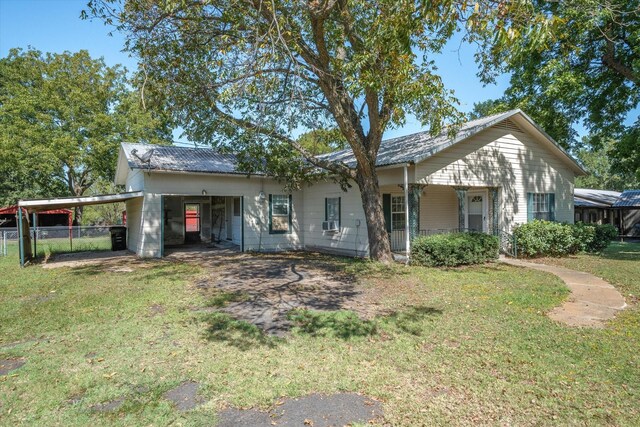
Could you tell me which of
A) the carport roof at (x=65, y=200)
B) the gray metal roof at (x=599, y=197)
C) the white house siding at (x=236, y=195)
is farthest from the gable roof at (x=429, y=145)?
the gray metal roof at (x=599, y=197)

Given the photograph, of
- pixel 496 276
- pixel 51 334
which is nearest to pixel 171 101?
pixel 51 334

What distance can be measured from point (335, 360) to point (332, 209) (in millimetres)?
10684

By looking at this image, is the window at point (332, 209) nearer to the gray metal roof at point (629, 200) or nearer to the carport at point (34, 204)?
the carport at point (34, 204)

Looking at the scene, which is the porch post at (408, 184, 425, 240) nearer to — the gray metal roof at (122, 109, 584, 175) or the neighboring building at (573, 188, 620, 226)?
the gray metal roof at (122, 109, 584, 175)

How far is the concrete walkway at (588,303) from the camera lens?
19.7ft

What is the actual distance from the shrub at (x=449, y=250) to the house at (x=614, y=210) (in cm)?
1989

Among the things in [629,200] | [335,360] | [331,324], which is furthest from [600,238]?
[629,200]

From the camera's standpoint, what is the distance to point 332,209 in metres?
15.0

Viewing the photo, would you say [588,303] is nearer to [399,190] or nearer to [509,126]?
[399,190]

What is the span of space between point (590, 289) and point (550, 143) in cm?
816

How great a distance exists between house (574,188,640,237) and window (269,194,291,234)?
2211cm

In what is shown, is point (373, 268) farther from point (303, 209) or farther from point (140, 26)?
point (140, 26)

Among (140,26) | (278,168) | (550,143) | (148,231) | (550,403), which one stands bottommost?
(550,403)

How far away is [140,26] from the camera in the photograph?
8938mm
